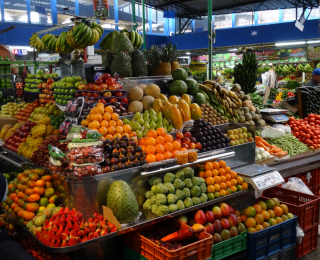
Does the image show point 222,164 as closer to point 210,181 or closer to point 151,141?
point 210,181

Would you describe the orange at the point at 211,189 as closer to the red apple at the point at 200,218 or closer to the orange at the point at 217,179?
the orange at the point at 217,179

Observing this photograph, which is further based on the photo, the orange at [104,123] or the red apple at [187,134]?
the red apple at [187,134]

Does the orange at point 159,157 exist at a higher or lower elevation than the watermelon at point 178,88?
lower

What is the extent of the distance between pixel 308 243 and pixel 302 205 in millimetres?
526

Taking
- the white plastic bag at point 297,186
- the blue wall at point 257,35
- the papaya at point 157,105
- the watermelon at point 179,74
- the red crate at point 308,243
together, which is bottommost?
the red crate at point 308,243

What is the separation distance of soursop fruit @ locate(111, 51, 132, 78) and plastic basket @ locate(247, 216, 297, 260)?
9.17 feet

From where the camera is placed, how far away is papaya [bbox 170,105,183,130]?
3.93m

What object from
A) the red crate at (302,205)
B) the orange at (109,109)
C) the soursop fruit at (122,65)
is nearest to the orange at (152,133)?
the orange at (109,109)

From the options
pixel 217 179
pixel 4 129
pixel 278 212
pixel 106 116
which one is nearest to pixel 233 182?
pixel 217 179

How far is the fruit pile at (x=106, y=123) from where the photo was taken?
3.35 metres

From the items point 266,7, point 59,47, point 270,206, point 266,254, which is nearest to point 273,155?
point 270,206

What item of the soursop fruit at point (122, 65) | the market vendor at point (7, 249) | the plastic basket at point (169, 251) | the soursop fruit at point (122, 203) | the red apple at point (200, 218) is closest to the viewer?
the market vendor at point (7, 249)

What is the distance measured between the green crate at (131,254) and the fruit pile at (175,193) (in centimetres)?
40

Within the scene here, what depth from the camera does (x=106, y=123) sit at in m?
3.42
